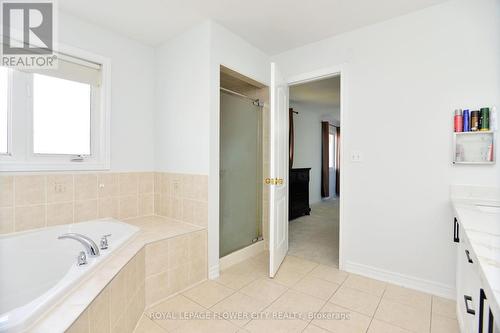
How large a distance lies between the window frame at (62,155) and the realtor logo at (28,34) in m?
0.11

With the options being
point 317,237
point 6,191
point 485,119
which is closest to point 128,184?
point 6,191

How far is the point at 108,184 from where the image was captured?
246cm

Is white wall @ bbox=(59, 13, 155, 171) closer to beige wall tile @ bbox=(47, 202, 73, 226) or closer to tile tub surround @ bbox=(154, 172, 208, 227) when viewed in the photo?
tile tub surround @ bbox=(154, 172, 208, 227)

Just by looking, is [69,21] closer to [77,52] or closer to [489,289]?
[77,52]

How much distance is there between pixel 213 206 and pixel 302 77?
1.71 meters

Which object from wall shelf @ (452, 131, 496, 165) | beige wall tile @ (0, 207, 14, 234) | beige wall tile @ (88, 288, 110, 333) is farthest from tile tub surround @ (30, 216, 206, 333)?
wall shelf @ (452, 131, 496, 165)

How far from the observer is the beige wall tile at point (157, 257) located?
186cm

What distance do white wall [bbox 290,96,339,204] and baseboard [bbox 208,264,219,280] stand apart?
3.68 m

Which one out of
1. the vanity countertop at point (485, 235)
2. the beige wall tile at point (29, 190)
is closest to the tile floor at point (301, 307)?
the vanity countertop at point (485, 235)

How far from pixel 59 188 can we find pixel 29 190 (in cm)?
20

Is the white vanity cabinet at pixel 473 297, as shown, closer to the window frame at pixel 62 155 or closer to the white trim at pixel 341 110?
the white trim at pixel 341 110

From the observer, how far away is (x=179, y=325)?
1639 mm

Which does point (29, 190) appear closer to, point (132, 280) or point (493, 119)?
point (132, 280)

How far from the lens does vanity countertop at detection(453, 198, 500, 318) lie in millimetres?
668
